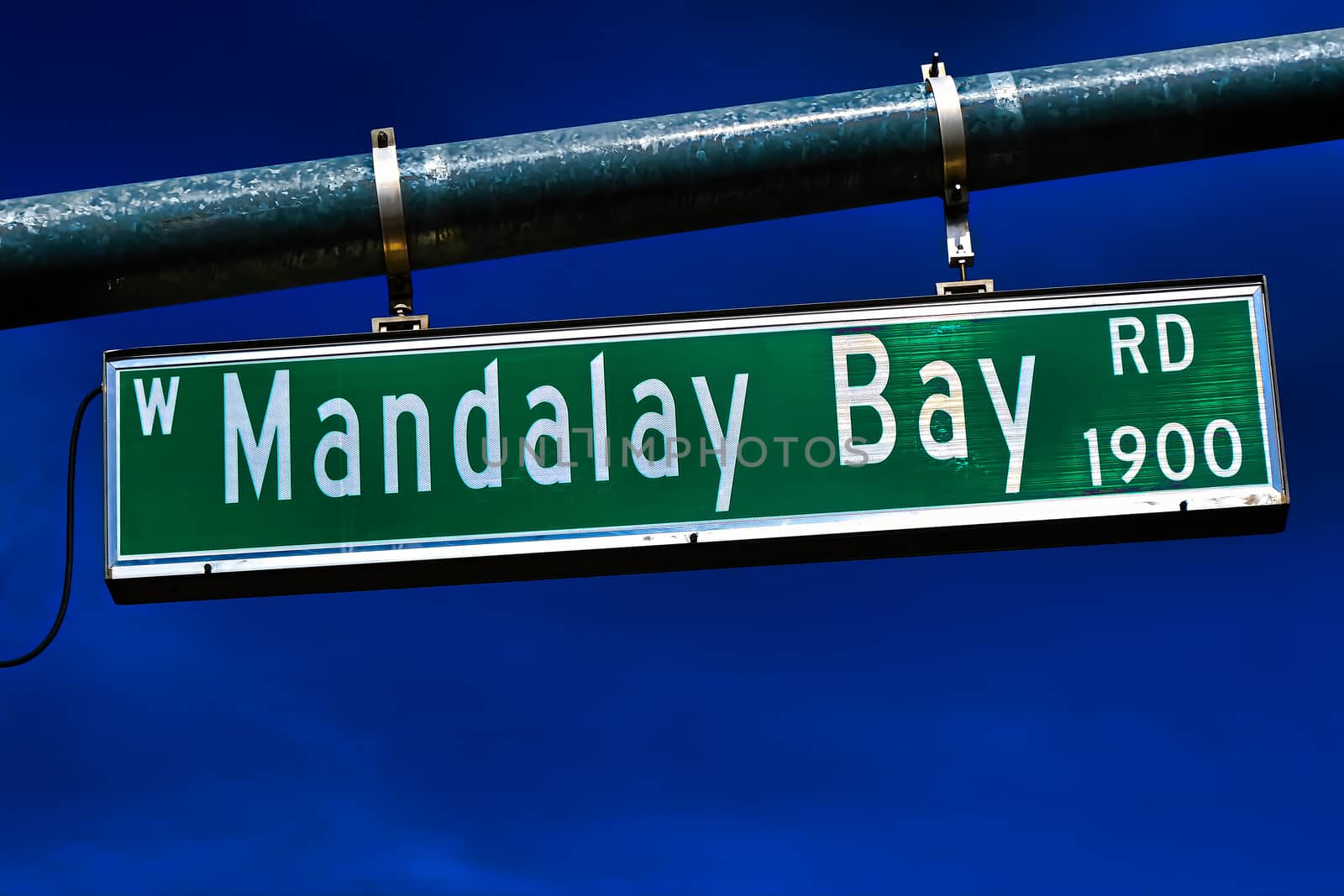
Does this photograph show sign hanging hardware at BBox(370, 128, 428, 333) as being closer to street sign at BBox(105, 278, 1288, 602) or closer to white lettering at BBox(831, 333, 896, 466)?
street sign at BBox(105, 278, 1288, 602)

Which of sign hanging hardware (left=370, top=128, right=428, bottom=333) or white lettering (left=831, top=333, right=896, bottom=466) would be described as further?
sign hanging hardware (left=370, top=128, right=428, bottom=333)

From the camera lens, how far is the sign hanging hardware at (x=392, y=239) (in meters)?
4.70

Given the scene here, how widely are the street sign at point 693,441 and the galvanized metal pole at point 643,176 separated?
0.80ft

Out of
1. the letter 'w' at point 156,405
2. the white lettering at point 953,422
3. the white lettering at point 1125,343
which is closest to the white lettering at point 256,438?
the letter 'w' at point 156,405

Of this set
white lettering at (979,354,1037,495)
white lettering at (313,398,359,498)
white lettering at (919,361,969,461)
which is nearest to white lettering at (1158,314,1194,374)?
white lettering at (979,354,1037,495)

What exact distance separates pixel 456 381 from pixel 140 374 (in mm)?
736

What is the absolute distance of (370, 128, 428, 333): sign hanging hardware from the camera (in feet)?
15.4

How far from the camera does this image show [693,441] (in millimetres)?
4527

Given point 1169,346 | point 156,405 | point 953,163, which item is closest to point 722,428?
point 953,163

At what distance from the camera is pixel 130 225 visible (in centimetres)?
467

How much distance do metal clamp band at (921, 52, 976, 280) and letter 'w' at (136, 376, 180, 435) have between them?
1869mm

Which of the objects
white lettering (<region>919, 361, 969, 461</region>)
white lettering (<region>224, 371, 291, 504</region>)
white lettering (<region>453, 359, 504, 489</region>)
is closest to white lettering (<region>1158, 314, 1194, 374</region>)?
white lettering (<region>919, 361, 969, 461</region>)

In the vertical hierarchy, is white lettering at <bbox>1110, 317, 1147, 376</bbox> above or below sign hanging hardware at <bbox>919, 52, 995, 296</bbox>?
below

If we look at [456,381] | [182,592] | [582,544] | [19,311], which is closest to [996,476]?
[582,544]
